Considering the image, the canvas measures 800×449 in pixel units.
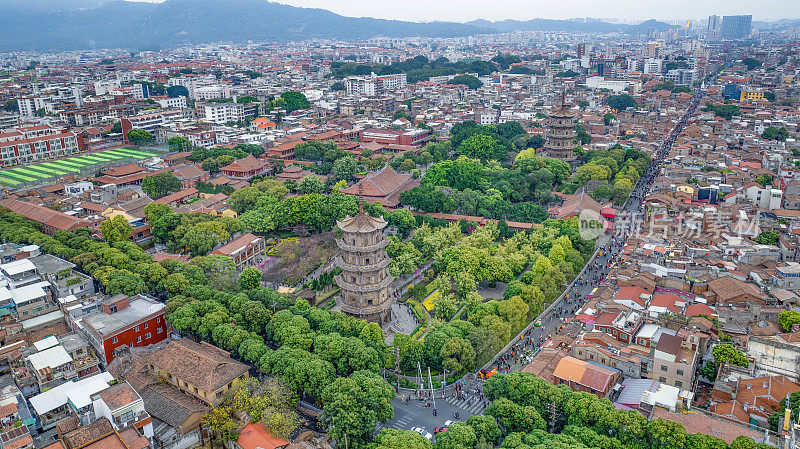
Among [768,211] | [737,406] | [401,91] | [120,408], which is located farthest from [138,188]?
[401,91]

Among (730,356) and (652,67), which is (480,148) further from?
(652,67)

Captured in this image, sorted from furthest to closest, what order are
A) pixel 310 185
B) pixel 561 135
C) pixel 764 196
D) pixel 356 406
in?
pixel 561 135
pixel 310 185
pixel 764 196
pixel 356 406

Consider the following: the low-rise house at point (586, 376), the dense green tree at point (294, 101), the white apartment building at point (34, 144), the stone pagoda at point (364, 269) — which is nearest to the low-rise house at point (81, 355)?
the stone pagoda at point (364, 269)

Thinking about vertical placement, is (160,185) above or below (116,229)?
above

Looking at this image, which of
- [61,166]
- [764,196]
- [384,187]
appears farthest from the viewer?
[61,166]

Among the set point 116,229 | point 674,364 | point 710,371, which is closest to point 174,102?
point 116,229

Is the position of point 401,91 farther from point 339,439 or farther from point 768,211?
point 339,439

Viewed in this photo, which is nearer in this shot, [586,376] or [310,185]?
[586,376]
